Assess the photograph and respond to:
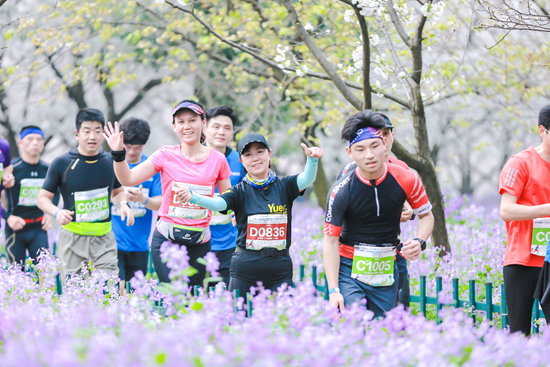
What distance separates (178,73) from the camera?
13.0 m

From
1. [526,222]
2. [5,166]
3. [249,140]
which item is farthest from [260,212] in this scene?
[5,166]

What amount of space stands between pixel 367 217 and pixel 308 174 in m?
0.59

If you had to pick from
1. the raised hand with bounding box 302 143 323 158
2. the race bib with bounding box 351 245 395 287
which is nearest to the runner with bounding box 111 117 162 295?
the raised hand with bounding box 302 143 323 158

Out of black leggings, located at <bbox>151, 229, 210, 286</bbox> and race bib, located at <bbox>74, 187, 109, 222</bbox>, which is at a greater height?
race bib, located at <bbox>74, 187, 109, 222</bbox>

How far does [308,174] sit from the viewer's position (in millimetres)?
4125

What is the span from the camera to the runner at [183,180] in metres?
4.69

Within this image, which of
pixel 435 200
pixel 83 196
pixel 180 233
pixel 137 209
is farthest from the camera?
pixel 435 200

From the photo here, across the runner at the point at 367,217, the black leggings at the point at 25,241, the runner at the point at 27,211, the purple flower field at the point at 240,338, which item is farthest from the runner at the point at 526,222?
the black leggings at the point at 25,241

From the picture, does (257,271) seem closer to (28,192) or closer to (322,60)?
(322,60)

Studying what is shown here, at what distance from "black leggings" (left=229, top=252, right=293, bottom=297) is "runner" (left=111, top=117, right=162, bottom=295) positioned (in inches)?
74.2

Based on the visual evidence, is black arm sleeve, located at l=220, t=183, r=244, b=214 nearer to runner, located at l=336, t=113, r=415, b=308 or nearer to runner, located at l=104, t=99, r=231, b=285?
runner, located at l=104, t=99, r=231, b=285

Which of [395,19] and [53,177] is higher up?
[395,19]

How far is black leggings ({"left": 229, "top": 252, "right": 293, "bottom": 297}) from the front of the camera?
13.4 feet

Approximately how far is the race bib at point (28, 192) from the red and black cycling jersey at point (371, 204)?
4.58m
